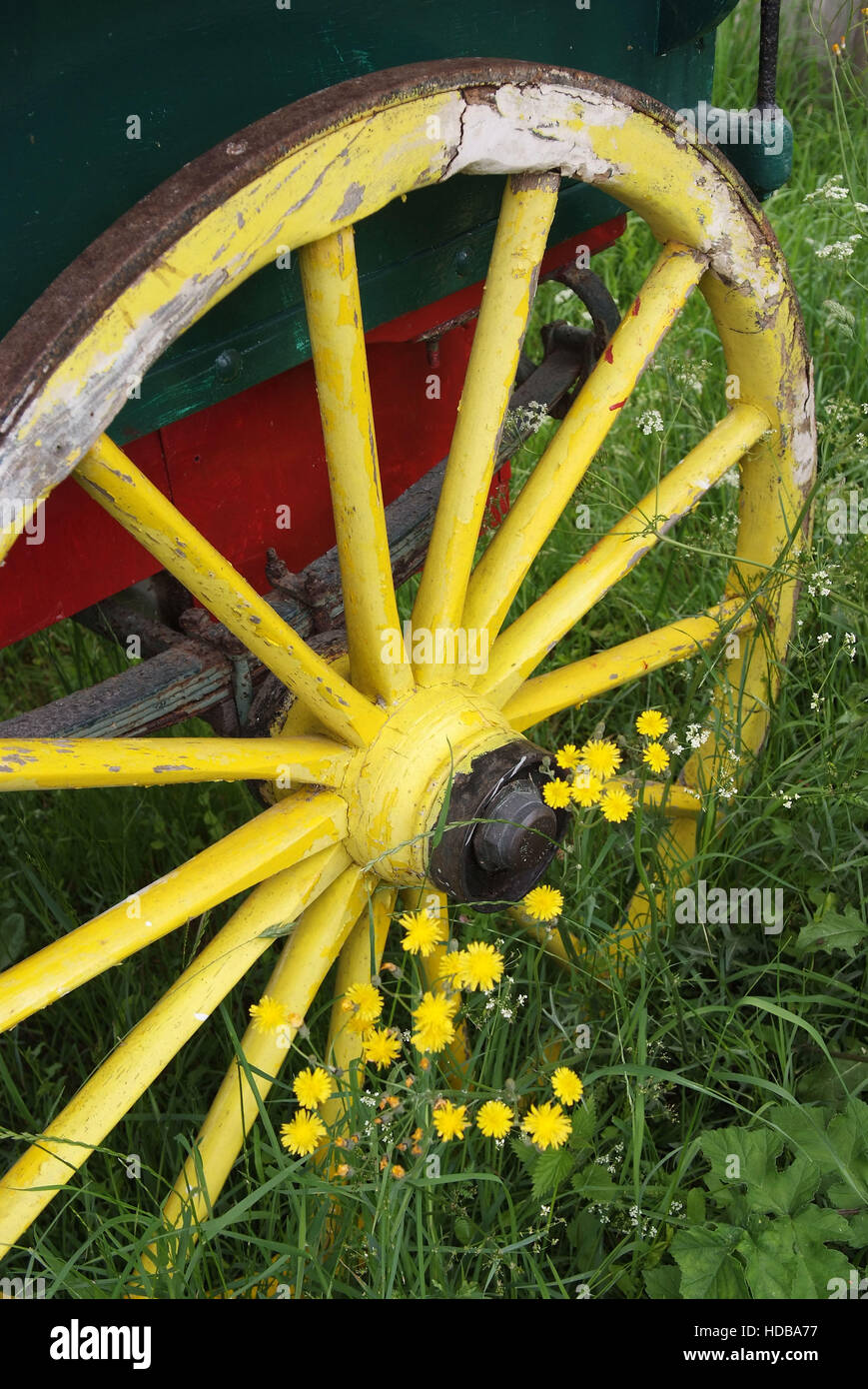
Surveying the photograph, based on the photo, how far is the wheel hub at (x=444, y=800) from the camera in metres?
1.57

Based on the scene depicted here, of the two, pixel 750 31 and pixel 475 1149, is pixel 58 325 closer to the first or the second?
pixel 475 1149

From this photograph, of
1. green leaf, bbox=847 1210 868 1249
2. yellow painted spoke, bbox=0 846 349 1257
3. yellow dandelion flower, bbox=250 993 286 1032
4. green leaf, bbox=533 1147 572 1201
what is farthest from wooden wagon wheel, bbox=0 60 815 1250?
Result: green leaf, bbox=847 1210 868 1249

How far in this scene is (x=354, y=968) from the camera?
1.79m

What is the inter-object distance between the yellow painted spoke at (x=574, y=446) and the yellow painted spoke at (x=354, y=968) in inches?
15.5

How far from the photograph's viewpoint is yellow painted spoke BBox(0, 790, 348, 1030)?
1327 millimetres

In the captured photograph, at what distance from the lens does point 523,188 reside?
5.01 ft

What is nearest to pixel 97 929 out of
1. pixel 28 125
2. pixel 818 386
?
pixel 28 125

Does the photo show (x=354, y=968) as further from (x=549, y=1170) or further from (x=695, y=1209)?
(x=695, y=1209)

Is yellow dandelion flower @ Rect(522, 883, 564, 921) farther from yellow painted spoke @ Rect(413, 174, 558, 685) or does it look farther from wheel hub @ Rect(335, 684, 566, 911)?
yellow painted spoke @ Rect(413, 174, 558, 685)

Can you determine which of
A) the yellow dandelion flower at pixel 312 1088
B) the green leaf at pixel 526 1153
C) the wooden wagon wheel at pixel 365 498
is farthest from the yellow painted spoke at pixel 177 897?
the green leaf at pixel 526 1153

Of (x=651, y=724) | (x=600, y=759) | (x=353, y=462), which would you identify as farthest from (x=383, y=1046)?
(x=353, y=462)

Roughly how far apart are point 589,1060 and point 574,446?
824 millimetres
